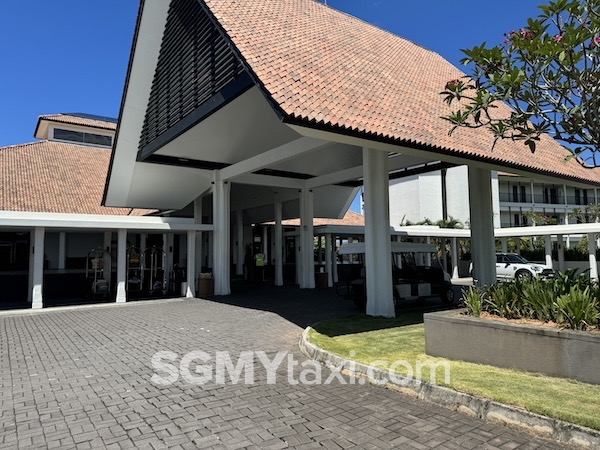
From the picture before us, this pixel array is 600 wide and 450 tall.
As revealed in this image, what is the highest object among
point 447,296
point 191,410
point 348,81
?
point 348,81

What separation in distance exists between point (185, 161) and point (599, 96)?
14022 mm

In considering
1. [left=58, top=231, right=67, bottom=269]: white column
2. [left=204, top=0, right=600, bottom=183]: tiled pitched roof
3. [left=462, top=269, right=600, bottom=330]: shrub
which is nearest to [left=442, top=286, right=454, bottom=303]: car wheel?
[left=204, top=0, right=600, bottom=183]: tiled pitched roof

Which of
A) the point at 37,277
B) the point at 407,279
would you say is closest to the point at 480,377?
the point at 407,279

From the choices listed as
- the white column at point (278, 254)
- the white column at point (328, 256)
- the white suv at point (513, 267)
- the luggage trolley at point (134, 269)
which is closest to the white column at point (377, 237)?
the white column at point (328, 256)

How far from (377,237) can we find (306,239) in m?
8.63

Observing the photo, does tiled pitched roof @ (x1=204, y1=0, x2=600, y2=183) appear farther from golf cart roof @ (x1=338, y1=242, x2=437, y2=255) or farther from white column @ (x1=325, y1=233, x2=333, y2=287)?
white column @ (x1=325, y1=233, x2=333, y2=287)

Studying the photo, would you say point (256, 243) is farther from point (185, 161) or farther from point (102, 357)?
point (102, 357)

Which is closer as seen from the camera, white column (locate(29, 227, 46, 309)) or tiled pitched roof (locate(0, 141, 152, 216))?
white column (locate(29, 227, 46, 309))

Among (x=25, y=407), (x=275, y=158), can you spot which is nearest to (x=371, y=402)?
(x=25, y=407)

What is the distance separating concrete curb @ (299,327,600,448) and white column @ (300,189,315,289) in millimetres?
12822

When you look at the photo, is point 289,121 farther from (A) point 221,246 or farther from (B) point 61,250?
(B) point 61,250

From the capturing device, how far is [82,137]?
30.5 meters

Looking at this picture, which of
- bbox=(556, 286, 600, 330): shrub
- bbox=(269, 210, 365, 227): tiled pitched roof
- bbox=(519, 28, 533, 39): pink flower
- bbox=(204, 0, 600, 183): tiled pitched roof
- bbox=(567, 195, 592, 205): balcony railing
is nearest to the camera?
bbox=(556, 286, 600, 330): shrub

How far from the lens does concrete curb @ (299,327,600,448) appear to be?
12.2ft
